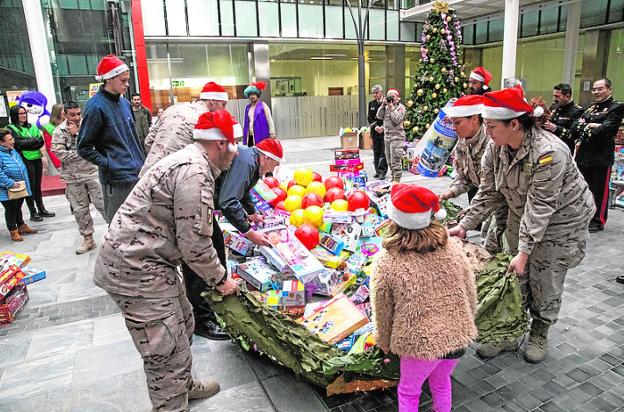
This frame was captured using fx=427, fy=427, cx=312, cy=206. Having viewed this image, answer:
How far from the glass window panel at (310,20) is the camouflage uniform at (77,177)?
46.9ft

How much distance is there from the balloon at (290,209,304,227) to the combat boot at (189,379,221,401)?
6.38 ft

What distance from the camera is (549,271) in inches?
119

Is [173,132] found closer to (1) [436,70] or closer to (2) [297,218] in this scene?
(2) [297,218]

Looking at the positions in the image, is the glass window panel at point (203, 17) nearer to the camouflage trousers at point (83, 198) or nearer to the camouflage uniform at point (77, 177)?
the camouflage uniform at point (77, 177)

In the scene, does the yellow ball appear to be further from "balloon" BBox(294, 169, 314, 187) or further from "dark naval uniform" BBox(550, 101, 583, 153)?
"dark naval uniform" BBox(550, 101, 583, 153)

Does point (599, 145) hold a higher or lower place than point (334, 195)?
higher

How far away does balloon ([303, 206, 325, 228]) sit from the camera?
445 centimetres

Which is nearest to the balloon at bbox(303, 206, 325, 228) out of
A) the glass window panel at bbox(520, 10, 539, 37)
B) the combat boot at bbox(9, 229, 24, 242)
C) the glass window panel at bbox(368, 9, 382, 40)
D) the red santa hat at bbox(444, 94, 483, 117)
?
the red santa hat at bbox(444, 94, 483, 117)

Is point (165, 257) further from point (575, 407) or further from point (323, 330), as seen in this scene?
point (575, 407)

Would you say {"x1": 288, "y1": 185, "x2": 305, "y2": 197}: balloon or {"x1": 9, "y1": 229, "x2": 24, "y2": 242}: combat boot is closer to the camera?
{"x1": 288, "y1": 185, "x2": 305, "y2": 197}: balloon

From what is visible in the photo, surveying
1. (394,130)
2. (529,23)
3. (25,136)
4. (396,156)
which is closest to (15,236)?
(25,136)

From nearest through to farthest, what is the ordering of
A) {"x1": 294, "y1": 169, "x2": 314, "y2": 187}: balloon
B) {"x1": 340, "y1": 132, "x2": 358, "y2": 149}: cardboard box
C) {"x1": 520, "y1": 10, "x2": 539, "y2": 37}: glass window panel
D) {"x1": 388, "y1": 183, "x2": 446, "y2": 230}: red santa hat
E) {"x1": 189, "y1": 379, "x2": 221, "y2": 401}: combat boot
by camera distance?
{"x1": 388, "y1": 183, "x2": 446, "y2": 230}: red santa hat
{"x1": 189, "y1": 379, "x2": 221, "y2": 401}: combat boot
{"x1": 294, "y1": 169, "x2": 314, "y2": 187}: balloon
{"x1": 340, "y1": 132, "x2": 358, "y2": 149}: cardboard box
{"x1": 520, "y1": 10, "x2": 539, "y2": 37}: glass window panel

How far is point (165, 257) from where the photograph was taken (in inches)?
92.2

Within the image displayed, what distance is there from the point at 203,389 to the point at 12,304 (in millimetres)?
2529
